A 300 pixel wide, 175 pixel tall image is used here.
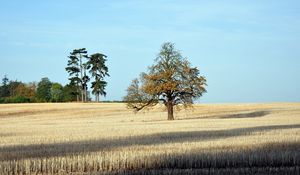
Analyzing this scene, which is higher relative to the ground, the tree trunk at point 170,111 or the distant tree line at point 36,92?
the distant tree line at point 36,92

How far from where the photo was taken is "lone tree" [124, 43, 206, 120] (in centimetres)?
5391

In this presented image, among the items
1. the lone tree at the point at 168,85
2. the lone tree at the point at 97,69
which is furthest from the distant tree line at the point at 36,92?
the lone tree at the point at 168,85

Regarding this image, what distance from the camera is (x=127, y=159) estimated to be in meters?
14.7

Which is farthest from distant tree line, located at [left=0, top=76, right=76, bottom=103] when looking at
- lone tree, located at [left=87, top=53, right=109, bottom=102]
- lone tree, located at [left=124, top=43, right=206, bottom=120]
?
lone tree, located at [left=124, top=43, right=206, bottom=120]

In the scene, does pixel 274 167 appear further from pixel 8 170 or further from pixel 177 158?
pixel 8 170

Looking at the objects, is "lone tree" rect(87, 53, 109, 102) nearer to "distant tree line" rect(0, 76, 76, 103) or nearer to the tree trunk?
"distant tree line" rect(0, 76, 76, 103)

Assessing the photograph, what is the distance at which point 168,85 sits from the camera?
53.2 metres

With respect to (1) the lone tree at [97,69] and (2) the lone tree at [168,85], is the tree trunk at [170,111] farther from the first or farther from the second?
(1) the lone tree at [97,69]

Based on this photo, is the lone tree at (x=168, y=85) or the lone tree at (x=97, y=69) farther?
the lone tree at (x=97, y=69)

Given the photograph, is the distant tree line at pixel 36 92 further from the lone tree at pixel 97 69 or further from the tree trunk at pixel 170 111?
the tree trunk at pixel 170 111

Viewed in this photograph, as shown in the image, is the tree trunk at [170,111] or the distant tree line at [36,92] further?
the distant tree line at [36,92]

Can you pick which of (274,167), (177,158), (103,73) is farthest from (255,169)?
(103,73)

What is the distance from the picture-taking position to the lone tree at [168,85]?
2122 inches

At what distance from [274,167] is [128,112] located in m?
58.0
